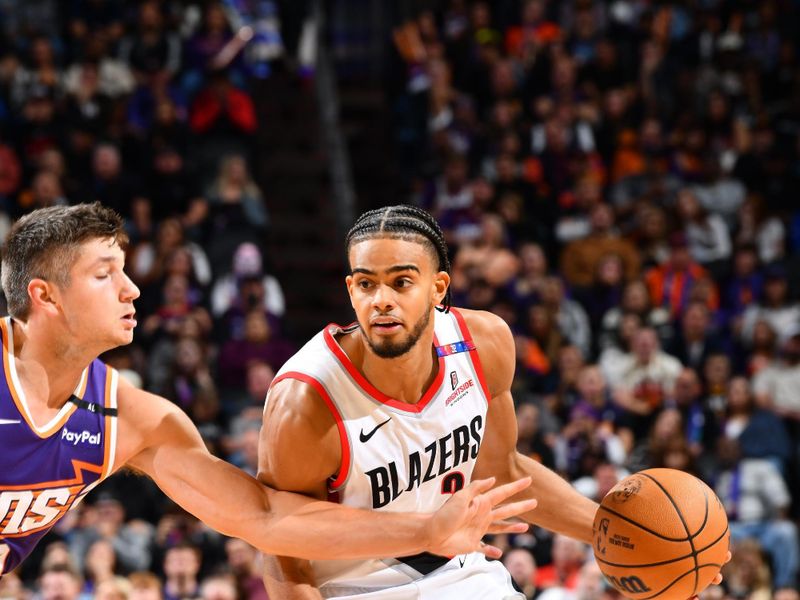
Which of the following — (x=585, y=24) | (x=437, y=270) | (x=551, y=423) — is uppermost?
(x=585, y=24)

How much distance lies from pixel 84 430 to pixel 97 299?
0.43 metres

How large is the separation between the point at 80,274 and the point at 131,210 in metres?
7.44

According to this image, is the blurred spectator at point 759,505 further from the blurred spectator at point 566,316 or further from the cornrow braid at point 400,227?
the cornrow braid at point 400,227

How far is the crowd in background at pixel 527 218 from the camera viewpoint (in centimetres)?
873

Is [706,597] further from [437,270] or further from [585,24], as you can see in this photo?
[585,24]

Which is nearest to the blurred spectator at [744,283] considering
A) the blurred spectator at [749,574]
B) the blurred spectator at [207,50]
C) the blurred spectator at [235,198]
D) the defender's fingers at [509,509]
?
the blurred spectator at [749,574]

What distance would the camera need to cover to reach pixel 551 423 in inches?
370

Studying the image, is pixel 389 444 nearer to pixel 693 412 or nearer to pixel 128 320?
pixel 128 320

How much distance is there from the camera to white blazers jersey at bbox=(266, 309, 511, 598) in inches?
154

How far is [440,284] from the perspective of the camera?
3951 mm

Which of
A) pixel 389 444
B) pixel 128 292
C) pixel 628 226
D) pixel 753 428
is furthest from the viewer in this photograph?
pixel 628 226

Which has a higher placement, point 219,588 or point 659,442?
point 659,442

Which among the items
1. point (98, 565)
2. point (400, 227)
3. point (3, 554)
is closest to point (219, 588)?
point (98, 565)

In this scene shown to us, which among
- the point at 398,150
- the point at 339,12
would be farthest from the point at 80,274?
the point at 339,12
